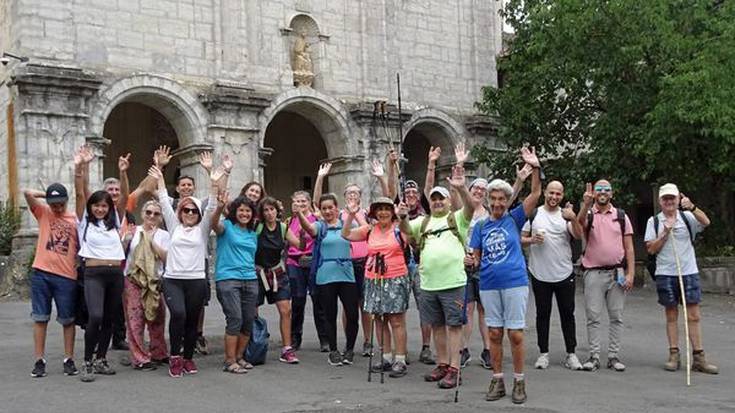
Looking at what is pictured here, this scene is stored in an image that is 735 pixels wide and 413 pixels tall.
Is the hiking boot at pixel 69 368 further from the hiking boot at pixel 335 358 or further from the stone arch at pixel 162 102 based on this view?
the stone arch at pixel 162 102

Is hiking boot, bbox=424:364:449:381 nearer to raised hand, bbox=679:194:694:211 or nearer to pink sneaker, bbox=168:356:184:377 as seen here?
pink sneaker, bbox=168:356:184:377

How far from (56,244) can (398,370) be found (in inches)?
141

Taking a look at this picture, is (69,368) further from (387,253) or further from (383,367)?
(387,253)

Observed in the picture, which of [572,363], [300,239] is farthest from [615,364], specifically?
[300,239]

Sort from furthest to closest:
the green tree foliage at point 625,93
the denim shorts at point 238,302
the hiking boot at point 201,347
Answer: the green tree foliage at point 625,93, the hiking boot at point 201,347, the denim shorts at point 238,302

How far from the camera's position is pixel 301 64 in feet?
73.6

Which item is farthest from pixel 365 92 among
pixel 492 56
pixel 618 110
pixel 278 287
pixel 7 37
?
pixel 278 287

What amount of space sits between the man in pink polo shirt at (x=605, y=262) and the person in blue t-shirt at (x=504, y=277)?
1.82 m

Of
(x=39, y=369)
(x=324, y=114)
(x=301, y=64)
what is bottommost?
(x=39, y=369)

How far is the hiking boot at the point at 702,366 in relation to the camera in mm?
8720

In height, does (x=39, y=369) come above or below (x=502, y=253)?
below

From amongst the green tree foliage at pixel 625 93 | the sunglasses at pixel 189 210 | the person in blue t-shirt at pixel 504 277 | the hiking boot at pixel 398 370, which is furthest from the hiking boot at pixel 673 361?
the green tree foliage at pixel 625 93

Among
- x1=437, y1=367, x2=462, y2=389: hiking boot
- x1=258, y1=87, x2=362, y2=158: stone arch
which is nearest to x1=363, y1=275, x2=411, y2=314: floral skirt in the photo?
x1=437, y1=367, x2=462, y2=389: hiking boot

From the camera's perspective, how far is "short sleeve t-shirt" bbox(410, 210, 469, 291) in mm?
7918
